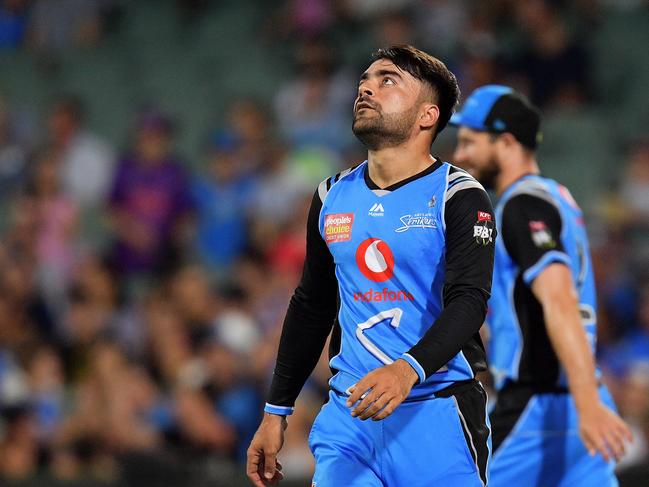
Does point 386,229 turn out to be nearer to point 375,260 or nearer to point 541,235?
point 375,260

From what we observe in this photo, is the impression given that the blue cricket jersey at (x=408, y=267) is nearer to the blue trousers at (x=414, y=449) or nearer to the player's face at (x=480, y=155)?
the blue trousers at (x=414, y=449)

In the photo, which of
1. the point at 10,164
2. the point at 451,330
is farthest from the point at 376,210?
the point at 10,164

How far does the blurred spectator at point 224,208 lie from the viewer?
10.9 m

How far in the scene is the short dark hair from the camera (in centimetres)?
439

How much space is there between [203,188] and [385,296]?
7238mm

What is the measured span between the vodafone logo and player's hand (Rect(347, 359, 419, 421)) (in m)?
0.57

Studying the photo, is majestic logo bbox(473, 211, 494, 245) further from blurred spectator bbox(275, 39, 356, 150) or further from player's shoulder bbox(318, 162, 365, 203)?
blurred spectator bbox(275, 39, 356, 150)

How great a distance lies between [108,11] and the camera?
46.5 ft

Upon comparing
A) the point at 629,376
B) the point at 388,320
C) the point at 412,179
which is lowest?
the point at 629,376

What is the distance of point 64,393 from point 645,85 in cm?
631

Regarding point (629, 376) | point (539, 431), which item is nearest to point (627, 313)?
point (629, 376)

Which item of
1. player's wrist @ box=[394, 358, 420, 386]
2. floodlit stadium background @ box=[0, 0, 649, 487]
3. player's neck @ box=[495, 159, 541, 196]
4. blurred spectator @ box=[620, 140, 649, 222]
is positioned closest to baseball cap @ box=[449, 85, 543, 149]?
player's neck @ box=[495, 159, 541, 196]

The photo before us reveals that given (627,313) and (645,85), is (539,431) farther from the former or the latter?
(645,85)

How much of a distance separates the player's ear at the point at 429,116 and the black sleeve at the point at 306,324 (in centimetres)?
52
